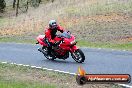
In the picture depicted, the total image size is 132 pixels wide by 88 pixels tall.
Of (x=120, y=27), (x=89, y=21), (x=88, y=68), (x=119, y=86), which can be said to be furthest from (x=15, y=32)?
(x=119, y=86)

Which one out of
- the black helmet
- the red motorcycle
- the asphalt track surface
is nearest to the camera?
the asphalt track surface

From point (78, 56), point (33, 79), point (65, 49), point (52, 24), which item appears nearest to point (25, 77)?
point (33, 79)

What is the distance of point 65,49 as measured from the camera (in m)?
17.7

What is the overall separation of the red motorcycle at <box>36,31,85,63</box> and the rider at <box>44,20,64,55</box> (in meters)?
0.19

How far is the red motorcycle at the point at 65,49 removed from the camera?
17142mm

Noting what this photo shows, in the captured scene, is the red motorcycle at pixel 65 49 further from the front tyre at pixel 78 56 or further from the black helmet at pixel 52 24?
the black helmet at pixel 52 24

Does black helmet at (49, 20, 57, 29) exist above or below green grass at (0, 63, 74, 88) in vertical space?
above

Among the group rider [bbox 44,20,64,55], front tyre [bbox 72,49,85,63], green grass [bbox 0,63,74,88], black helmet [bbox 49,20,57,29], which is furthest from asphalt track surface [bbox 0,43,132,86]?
black helmet [bbox 49,20,57,29]

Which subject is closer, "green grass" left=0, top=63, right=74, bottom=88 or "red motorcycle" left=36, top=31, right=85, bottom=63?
"green grass" left=0, top=63, right=74, bottom=88

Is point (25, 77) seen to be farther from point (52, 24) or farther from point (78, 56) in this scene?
point (52, 24)

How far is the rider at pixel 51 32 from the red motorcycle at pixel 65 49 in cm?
19

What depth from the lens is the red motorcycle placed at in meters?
17.1

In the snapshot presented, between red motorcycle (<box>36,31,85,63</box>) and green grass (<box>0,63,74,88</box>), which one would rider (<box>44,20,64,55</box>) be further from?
green grass (<box>0,63,74,88</box>)

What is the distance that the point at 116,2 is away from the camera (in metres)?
47.6
